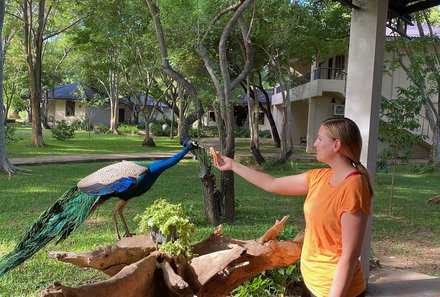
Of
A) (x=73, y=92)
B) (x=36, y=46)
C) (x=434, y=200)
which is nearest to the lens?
(x=434, y=200)

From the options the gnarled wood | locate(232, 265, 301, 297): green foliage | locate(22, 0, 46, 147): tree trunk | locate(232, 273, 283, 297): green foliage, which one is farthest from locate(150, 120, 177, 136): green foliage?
the gnarled wood

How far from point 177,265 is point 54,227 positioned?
0.76m

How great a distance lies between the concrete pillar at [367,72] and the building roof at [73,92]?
1567 inches

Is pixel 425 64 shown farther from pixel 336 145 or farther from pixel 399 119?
pixel 336 145

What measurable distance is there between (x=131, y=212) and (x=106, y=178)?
541cm

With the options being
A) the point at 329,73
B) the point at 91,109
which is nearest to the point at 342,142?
the point at 329,73

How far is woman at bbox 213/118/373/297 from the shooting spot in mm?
2049

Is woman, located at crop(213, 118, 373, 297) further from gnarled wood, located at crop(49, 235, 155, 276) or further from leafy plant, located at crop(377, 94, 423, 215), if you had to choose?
leafy plant, located at crop(377, 94, 423, 215)

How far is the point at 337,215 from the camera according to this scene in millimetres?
2102

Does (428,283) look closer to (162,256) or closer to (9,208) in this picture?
(162,256)

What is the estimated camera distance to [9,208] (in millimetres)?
7898

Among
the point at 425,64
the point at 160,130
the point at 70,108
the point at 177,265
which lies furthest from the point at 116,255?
the point at 70,108

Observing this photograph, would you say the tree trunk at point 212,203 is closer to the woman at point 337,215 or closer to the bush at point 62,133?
the woman at point 337,215

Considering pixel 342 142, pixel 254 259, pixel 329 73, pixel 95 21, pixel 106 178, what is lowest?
pixel 254 259
